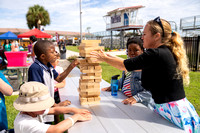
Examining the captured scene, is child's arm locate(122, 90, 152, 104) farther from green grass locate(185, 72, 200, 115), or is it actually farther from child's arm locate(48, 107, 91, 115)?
green grass locate(185, 72, 200, 115)

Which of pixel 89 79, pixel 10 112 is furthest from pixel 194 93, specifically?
pixel 10 112

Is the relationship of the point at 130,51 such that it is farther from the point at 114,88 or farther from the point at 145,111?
the point at 145,111

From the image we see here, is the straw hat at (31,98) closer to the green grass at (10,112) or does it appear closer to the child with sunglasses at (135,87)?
the child with sunglasses at (135,87)

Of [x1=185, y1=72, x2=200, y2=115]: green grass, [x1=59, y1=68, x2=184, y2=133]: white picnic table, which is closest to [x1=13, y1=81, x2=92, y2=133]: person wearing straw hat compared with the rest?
[x1=59, y1=68, x2=184, y2=133]: white picnic table

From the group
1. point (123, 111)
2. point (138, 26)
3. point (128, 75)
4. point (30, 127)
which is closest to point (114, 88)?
point (128, 75)

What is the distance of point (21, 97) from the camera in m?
1.34

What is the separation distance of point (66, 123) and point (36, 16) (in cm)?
5007

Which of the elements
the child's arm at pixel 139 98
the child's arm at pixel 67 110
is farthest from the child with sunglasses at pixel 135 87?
the child's arm at pixel 67 110

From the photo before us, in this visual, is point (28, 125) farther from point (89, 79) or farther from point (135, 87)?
point (135, 87)

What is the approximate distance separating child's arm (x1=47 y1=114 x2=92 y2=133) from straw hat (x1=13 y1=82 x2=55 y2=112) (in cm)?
20

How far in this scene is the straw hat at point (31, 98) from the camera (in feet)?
4.30

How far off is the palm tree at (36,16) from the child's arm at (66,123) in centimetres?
4783

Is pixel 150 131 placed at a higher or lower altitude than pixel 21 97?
lower

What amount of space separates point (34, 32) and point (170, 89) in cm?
1153
